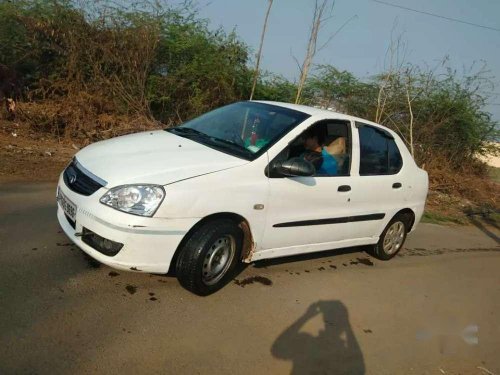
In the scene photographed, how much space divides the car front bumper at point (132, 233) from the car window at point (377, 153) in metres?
2.35

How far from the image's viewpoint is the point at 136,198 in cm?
340

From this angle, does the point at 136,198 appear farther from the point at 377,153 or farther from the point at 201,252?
the point at 377,153

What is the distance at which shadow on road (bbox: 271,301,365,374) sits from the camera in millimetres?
3270

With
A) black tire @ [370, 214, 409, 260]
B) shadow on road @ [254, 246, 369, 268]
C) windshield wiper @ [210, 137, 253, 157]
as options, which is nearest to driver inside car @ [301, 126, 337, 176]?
windshield wiper @ [210, 137, 253, 157]

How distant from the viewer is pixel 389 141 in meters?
5.59

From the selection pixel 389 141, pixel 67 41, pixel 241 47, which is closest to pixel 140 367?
pixel 389 141

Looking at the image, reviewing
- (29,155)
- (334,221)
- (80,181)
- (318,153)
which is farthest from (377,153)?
(29,155)

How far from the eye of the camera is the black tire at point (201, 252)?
364 cm

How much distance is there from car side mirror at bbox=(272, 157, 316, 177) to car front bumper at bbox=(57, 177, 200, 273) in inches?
37.5

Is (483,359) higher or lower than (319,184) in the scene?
lower

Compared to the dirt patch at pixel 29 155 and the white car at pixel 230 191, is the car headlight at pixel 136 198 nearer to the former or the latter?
the white car at pixel 230 191

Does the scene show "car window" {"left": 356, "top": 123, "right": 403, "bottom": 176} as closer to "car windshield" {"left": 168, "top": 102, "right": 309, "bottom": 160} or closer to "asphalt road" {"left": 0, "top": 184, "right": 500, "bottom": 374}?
"car windshield" {"left": 168, "top": 102, "right": 309, "bottom": 160}

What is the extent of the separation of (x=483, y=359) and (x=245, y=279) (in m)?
2.15

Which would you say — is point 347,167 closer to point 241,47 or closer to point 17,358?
point 17,358
